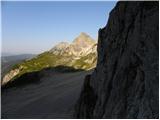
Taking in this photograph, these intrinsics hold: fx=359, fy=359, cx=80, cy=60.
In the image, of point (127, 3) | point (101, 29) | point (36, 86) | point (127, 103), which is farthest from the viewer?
Answer: point (36, 86)

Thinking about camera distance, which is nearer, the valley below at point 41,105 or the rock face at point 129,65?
the rock face at point 129,65

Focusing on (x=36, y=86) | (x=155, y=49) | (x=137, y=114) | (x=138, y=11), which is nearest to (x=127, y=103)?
(x=137, y=114)

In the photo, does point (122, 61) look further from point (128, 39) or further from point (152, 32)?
point (152, 32)

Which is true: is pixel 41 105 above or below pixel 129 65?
below

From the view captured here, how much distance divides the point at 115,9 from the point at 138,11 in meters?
3.67

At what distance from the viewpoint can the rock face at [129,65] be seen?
14.7m

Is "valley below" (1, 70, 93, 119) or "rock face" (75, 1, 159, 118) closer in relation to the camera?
"rock face" (75, 1, 159, 118)

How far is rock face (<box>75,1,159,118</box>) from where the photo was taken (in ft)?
48.2

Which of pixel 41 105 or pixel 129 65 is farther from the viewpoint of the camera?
pixel 41 105

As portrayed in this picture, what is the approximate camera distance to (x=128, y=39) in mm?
18484

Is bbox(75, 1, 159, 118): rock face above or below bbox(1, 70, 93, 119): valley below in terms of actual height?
above

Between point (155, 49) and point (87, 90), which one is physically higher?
point (155, 49)

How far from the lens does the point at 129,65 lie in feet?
57.9

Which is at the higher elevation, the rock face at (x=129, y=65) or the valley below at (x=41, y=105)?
the rock face at (x=129, y=65)
